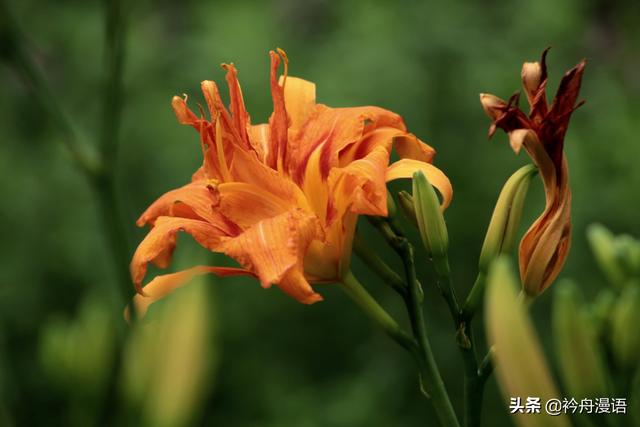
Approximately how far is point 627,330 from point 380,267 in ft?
1.03

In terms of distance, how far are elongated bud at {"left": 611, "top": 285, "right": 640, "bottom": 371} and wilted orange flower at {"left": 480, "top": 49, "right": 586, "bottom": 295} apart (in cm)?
9

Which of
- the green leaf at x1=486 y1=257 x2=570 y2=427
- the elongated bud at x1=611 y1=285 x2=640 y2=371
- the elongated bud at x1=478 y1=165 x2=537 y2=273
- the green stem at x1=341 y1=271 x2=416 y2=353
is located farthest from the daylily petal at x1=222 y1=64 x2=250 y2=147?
the green leaf at x1=486 y1=257 x2=570 y2=427

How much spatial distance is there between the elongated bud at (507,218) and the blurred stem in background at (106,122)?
1030 mm

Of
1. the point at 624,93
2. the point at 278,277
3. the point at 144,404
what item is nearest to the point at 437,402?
the point at 278,277

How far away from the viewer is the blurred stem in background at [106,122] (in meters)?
2.05

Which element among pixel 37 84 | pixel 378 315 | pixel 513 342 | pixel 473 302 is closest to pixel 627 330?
pixel 473 302

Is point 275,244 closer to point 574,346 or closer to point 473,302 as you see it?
point 473,302

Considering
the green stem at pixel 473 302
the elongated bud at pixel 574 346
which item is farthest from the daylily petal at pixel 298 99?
the elongated bud at pixel 574 346

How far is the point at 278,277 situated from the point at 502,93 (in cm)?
213

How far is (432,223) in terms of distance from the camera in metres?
1.18

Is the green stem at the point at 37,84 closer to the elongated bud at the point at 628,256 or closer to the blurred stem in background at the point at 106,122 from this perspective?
the blurred stem in background at the point at 106,122

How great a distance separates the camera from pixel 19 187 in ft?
10.8

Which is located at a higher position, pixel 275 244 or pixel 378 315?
pixel 275 244

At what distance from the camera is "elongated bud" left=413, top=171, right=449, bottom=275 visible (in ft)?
3.80
